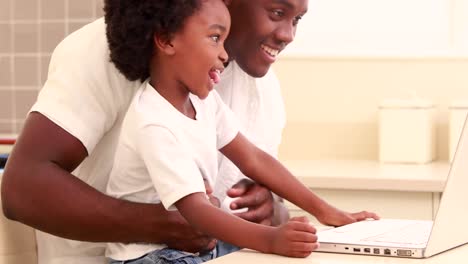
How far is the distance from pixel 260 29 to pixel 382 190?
0.89 meters

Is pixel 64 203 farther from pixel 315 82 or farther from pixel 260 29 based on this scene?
pixel 315 82

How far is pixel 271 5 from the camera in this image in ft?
6.03

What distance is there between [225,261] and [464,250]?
38 cm

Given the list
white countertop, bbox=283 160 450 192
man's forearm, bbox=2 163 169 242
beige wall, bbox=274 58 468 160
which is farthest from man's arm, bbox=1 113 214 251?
beige wall, bbox=274 58 468 160

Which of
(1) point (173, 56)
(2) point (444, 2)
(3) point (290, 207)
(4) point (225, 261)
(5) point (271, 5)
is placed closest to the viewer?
(4) point (225, 261)

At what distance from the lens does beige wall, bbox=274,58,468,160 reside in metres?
3.04

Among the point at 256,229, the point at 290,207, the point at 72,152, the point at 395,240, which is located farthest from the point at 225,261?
the point at 290,207

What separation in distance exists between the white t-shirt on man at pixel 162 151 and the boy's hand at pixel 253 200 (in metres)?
0.09

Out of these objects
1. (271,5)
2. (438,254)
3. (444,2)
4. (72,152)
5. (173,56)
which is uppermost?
(444,2)

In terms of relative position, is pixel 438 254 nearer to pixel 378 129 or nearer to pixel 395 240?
pixel 395 240

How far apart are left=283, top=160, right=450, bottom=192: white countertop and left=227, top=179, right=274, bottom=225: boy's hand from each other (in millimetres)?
816

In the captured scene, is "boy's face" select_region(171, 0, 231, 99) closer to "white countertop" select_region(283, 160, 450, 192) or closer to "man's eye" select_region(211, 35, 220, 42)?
"man's eye" select_region(211, 35, 220, 42)

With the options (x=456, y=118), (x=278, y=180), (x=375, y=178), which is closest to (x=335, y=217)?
(x=278, y=180)

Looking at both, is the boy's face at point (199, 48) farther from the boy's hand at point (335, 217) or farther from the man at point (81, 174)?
the boy's hand at point (335, 217)
